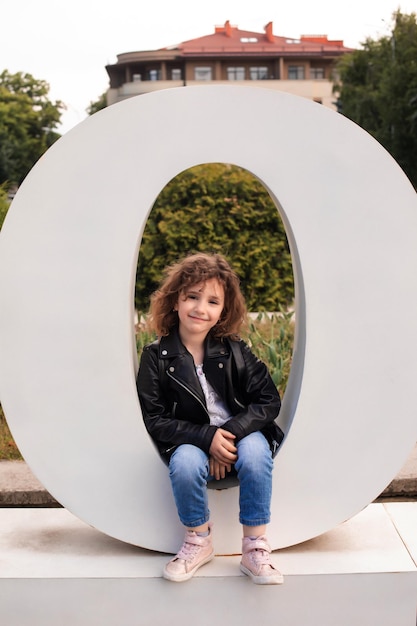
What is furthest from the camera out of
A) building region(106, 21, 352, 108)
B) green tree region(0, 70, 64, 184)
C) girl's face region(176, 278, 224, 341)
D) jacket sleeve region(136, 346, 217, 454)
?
building region(106, 21, 352, 108)

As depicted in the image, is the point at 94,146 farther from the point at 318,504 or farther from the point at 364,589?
the point at 364,589

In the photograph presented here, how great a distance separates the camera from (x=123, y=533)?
3.15 meters

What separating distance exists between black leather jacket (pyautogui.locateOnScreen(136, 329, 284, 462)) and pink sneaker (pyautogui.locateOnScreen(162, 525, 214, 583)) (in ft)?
1.04

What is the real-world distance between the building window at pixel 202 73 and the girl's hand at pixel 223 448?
174 feet

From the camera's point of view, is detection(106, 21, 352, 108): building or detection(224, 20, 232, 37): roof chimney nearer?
detection(106, 21, 352, 108): building

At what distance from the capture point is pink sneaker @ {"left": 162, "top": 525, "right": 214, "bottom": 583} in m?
2.93

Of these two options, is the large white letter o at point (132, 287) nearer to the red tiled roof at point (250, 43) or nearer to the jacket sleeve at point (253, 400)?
the jacket sleeve at point (253, 400)

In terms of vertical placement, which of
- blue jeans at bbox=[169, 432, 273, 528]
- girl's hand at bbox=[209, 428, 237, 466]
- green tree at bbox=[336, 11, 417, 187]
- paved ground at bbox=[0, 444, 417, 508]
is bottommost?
paved ground at bbox=[0, 444, 417, 508]

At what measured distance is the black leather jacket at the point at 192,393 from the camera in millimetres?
3043

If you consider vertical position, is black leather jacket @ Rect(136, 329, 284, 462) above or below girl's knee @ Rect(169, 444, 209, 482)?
above

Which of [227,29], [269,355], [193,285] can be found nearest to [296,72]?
[227,29]

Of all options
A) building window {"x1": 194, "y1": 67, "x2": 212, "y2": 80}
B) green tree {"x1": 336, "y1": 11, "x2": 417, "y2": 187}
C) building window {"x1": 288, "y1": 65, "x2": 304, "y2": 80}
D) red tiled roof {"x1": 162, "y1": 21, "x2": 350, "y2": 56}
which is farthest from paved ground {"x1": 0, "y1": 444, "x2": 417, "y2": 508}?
building window {"x1": 288, "y1": 65, "x2": 304, "y2": 80}

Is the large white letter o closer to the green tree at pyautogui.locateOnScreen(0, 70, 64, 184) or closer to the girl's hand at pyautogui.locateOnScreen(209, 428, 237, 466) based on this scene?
the girl's hand at pyautogui.locateOnScreen(209, 428, 237, 466)

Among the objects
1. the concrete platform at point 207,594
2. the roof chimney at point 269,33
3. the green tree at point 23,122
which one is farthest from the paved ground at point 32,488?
the roof chimney at point 269,33
